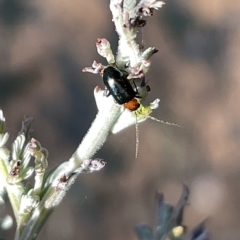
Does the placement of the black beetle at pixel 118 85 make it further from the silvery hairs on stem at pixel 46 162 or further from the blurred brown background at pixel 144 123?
the blurred brown background at pixel 144 123

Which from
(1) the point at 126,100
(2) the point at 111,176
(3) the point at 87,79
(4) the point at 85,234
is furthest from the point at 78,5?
(1) the point at 126,100

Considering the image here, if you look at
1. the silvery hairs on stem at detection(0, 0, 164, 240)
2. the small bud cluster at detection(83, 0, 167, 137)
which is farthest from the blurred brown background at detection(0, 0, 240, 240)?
the small bud cluster at detection(83, 0, 167, 137)

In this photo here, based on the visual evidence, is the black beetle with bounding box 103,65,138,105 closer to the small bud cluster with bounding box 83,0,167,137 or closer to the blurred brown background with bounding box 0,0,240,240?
the small bud cluster with bounding box 83,0,167,137

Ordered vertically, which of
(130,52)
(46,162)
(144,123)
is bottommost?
(144,123)

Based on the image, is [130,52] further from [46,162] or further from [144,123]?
[144,123]

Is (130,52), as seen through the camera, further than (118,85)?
No

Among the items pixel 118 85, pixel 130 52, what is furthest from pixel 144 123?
pixel 130 52
